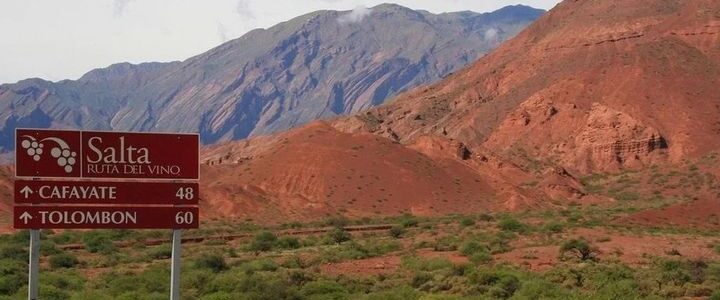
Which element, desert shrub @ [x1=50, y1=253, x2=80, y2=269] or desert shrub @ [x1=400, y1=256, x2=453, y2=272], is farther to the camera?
desert shrub @ [x1=50, y1=253, x2=80, y2=269]

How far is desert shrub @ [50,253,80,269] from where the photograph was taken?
118 ft

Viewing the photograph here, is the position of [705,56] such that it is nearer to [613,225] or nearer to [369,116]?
[369,116]

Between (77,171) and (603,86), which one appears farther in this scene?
(603,86)

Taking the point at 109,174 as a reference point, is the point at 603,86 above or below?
above

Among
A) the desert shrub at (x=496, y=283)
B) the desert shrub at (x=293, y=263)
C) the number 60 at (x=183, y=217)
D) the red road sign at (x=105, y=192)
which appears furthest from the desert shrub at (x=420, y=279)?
the red road sign at (x=105, y=192)

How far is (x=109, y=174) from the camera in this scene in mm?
12500

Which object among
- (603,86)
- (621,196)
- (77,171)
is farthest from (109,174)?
(603,86)

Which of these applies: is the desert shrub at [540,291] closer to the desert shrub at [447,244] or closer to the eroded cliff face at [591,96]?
the desert shrub at [447,244]

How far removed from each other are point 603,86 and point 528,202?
111 ft

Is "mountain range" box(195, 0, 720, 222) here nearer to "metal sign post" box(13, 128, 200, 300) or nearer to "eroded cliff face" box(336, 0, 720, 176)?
"eroded cliff face" box(336, 0, 720, 176)

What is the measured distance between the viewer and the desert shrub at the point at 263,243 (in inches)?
1764


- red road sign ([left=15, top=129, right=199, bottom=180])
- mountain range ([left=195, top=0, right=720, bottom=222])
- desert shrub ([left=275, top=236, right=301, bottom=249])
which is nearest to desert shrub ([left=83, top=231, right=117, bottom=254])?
desert shrub ([left=275, top=236, right=301, bottom=249])

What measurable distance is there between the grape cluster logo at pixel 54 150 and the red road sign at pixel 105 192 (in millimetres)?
274

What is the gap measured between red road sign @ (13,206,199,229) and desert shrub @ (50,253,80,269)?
24.9 meters
